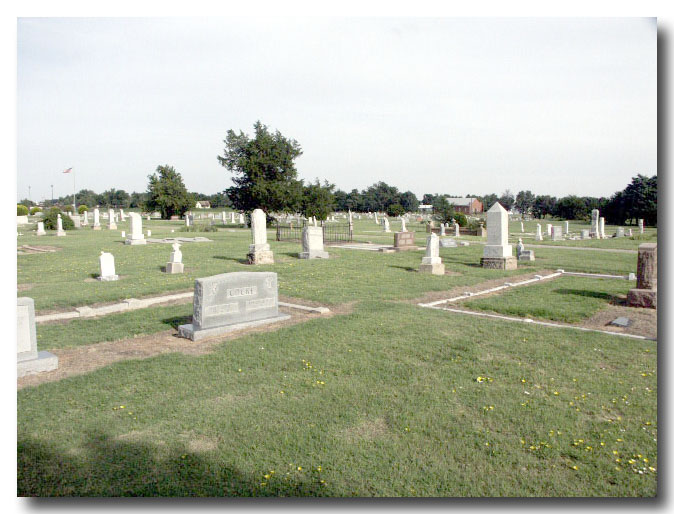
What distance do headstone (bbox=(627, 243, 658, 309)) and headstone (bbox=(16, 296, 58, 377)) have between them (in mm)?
10971

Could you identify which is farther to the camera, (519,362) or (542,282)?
(542,282)

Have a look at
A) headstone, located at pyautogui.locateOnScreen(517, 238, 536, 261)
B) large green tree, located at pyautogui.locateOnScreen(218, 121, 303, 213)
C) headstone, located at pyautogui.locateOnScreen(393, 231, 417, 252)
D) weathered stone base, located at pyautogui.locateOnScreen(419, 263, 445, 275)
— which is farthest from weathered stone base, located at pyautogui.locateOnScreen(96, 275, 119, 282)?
large green tree, located at pyautogui.locateOnScreen(218, 121, 303, 213)

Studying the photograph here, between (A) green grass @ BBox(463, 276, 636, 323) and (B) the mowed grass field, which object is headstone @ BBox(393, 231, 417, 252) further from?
(B) the mowed grass field

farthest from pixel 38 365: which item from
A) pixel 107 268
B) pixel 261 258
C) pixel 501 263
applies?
pixel 501 263

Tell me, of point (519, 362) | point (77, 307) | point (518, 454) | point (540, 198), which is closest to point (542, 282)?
point (519, 362)

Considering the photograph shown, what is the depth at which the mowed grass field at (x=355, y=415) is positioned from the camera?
3.75 metres

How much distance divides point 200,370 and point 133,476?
2452mm

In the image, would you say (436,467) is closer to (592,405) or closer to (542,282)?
(592,405)

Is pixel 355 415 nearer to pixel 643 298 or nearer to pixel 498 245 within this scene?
pixel 643 298

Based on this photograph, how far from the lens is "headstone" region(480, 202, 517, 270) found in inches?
669

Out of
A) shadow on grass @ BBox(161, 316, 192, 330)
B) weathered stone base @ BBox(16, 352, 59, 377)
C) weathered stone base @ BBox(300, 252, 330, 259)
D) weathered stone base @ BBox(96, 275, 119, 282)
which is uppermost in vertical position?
weathered stone base @ BBox(300, 252, 330, 259)

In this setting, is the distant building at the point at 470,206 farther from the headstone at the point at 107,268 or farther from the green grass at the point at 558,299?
the headstone at the point at 107,268

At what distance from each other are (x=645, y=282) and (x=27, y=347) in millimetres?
11639

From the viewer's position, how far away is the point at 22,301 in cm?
616
